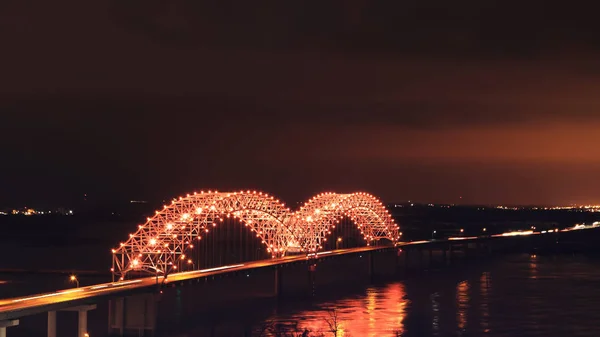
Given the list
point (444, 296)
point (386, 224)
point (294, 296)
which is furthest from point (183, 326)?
point (386, 224)

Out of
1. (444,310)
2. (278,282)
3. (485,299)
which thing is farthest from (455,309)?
(278,282)

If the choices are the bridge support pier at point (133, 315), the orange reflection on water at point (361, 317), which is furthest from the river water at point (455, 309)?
the bridge support pier at point (133, 315)

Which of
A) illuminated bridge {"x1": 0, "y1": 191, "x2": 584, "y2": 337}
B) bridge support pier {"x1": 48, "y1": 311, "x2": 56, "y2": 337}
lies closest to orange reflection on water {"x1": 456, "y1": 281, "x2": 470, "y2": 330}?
illuminated bridge {"x1": 0, "y1": 191, "x2": 584, "y2": 337}

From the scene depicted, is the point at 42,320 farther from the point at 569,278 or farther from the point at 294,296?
the point at 569,278

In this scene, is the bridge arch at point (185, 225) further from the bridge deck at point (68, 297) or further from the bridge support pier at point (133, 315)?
the bridge support pier at point (133, 315)

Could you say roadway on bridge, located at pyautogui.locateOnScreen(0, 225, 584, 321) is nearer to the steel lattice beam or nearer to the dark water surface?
the steel lattice beam

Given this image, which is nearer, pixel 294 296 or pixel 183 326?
pixel 183 326
